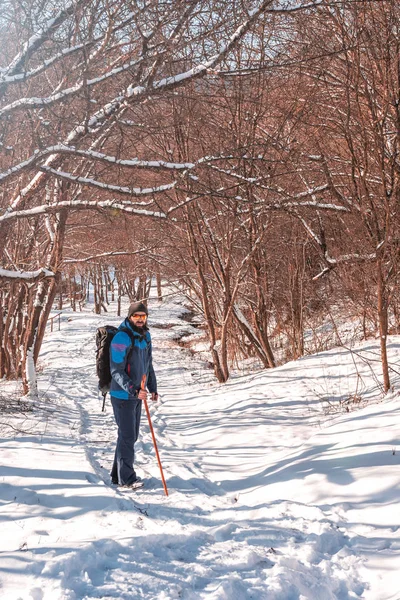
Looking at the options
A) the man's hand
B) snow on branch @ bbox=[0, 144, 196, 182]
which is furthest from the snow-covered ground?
snow on branch @ bbox=[0, 144, 196, 182]

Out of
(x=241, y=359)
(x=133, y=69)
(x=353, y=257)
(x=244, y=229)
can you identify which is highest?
(x=133, y=69)

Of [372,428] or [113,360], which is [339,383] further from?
[113,360]

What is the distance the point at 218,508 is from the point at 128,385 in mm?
1474

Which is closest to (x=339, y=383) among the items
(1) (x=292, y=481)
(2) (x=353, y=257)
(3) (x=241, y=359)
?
(2) (x=353, y=257)

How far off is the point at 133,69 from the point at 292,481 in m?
4.82

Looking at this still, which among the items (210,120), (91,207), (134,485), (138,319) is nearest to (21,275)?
(91,207)

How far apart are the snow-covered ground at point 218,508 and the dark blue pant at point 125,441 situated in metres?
0.20

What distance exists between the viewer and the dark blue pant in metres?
4.89

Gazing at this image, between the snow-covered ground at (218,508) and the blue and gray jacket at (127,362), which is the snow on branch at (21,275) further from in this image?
the snow-covered ground at (218,508)

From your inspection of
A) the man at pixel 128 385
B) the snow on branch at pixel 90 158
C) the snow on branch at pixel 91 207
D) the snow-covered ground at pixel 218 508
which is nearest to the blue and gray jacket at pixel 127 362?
the man at pixel 128 385

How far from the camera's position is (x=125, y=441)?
4926 millimetres

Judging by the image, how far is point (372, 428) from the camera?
16.4 feet

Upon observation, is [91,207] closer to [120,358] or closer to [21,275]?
[21,275]

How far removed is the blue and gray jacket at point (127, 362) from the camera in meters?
4.84
